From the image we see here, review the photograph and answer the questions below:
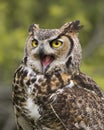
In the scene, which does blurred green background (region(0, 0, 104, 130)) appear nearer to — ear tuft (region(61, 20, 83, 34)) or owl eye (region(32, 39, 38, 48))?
ear tuft (region(61, 20, 83, 34))

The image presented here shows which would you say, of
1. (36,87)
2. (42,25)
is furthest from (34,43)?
→ (42,25)

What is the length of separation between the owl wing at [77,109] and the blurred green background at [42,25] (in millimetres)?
3391

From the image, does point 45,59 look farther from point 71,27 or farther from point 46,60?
point 71,27

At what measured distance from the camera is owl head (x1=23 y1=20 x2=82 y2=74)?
5.72 m

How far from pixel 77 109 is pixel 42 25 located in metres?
6.51

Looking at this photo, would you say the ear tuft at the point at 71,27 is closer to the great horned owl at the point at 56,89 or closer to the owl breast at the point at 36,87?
the great horned owl at the point at 56,89

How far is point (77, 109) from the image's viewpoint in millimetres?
5910

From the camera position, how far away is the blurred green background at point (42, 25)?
34.1 feet

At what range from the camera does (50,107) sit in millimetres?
5844

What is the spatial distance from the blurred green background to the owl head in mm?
3424

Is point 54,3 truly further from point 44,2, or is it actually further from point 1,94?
point 1,94

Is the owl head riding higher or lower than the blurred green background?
lower

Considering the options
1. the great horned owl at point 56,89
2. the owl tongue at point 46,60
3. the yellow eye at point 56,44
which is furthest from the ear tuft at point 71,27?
the owl tongue at point 46,60

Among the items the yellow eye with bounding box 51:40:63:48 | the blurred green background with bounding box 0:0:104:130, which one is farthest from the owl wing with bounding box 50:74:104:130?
the blurred green background with bounding box 0:0:104:130
